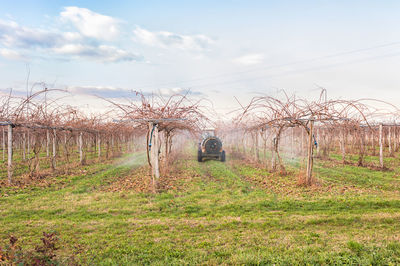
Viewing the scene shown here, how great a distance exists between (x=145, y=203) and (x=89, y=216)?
1757 mm

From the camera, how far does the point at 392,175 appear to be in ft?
42.4

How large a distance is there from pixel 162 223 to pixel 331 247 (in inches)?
144

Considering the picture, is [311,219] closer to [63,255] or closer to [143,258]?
[143,258]

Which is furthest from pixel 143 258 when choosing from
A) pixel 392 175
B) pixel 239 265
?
pixel 392 175

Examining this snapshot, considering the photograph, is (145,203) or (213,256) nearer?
(213,256)

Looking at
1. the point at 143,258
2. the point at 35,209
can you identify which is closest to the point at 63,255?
the point at 143,258

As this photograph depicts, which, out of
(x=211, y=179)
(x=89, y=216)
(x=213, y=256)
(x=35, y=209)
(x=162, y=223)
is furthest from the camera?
(x=211, y=179)

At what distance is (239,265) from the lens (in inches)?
170

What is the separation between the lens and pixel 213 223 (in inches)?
246

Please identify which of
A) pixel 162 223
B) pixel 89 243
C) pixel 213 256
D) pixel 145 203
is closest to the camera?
pixel 213 256

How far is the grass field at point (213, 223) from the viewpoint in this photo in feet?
15.2

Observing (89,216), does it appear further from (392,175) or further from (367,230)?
(392,175)

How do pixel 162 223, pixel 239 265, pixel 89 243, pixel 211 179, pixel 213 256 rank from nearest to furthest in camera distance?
1. pixel 239 265
2. pixel 213 256
3. pixel 89 243
4. pixel 162 223
5. pixel 211 179

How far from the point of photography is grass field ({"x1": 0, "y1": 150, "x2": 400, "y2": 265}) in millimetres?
4645
